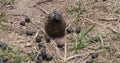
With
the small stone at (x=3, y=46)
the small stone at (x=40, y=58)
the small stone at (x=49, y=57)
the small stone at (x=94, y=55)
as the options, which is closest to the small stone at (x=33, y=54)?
the small stone at (x=40, y=58)

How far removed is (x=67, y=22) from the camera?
15.9 feet

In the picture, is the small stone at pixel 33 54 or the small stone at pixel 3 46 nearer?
the small stone at pixel 33 54

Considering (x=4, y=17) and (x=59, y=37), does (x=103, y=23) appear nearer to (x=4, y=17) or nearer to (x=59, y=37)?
(x=59, y=37)

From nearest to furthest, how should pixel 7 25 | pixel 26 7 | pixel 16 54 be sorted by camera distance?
1. pixel 16 54
2. pixel 7 25
3. pixel 26 7

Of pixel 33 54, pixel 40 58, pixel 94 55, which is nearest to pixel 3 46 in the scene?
pixel 33 54

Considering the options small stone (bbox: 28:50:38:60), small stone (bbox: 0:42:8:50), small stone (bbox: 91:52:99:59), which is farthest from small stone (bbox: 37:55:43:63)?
small stone (bbox: 91:52:99:59)

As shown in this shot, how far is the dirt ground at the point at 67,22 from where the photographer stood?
432cm

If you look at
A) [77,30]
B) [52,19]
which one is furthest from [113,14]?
[52,19]

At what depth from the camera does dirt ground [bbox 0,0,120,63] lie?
4324mm

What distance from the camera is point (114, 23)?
15.9ft

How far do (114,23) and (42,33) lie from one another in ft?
3.33

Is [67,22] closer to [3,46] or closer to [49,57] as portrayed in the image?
[49,57]

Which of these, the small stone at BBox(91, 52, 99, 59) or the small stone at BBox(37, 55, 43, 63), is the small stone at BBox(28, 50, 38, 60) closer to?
the small stone at BBox(37, 55, 43, 63)

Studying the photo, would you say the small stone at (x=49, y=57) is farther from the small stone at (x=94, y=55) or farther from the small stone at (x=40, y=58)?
the small stone at (x=94, y=55)
